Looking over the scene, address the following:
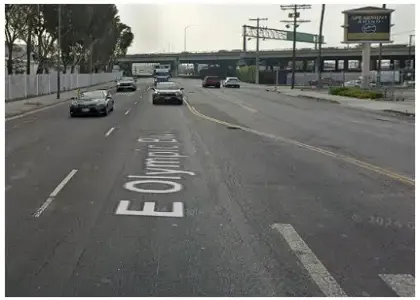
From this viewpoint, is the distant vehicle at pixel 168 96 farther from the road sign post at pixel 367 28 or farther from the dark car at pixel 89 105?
the road sign post at pixel 367 28

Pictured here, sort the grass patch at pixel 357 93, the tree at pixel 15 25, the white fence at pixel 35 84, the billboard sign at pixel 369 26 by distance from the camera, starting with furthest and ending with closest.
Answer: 1. the billboard sign at pixel 369 26
2. the grass patch at pixel 357 93
3. the tree at pixel 15 25
4. the white fence at pixel 35 84

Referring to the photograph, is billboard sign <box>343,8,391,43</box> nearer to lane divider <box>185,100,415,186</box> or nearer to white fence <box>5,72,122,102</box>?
white fence <box>5,72,122,102</box>

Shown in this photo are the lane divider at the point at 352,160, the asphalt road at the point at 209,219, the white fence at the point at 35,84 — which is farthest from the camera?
the white fence at the point at 35,84

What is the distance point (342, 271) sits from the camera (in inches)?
211

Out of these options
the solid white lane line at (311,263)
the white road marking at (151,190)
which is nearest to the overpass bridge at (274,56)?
the white road marking at (151,190)

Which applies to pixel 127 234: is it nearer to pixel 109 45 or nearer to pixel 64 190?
pixel 64 190

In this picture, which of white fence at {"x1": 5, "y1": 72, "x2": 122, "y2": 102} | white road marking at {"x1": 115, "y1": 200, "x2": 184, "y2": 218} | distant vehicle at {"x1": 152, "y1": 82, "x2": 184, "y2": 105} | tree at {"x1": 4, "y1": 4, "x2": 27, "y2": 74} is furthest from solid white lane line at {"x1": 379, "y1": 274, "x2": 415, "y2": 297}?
tree at {"x1": 4, "y1": 4, "x2": 27, "y2": 74}

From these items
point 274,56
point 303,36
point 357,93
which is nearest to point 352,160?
point 357,93

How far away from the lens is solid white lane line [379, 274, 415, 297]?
→ 4851mm

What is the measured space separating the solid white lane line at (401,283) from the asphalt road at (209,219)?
0.02m

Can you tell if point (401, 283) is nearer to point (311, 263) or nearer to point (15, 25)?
point (311, 263)

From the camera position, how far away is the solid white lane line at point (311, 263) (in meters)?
4.88

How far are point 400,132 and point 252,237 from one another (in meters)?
14.7

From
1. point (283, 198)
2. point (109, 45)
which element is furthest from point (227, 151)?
point (109, 45)
